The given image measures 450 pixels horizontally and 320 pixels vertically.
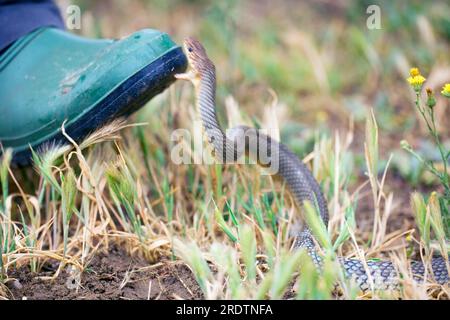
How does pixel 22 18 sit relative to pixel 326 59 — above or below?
above

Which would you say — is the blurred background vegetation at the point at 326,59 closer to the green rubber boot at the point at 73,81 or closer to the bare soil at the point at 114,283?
the green rubber boot at the point at 73,81

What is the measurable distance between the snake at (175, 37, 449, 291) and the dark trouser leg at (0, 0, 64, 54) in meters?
0.77

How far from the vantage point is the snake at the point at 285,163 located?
2.13m

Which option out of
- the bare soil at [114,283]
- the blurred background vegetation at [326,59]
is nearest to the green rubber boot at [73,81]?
the bare soil at [114,283]

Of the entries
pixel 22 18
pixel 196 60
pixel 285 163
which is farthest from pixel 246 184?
pixel 22 18

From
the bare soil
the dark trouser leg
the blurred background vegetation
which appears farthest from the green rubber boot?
the blurred background vegetation

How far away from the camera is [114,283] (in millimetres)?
2189

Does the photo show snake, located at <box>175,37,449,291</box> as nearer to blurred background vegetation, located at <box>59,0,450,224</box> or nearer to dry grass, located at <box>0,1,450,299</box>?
dry grass, located at <box>0,1,450,299</box>

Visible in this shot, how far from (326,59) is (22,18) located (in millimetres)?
2211

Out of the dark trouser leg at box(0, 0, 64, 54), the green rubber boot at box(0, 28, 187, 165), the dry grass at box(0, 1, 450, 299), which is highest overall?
the dark trouser leg at box(0, 0, 64, 54)

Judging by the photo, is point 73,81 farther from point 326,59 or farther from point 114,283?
point 326,59

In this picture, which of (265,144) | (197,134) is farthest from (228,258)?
(197,134)

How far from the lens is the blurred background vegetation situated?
3.64 m

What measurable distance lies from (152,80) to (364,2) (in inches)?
109
